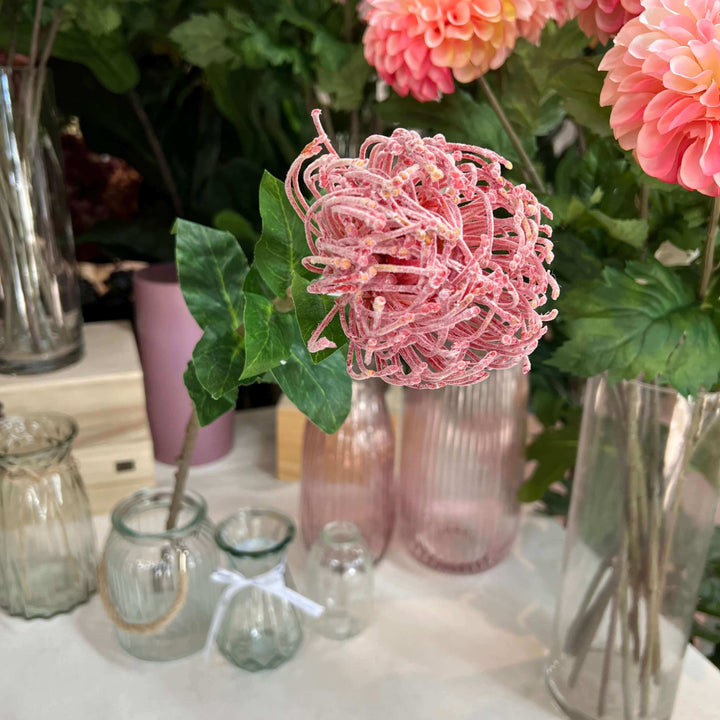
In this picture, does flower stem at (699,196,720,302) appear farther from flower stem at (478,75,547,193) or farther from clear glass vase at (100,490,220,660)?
clear glass vase at (100,490,220,660)

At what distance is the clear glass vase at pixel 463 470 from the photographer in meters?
0.55

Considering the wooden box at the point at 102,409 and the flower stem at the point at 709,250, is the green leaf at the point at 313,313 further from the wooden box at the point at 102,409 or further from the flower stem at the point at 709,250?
the wooden box at the point at 102,409

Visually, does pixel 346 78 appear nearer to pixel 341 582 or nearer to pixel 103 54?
pixel 103 54

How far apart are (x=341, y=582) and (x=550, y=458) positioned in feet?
0.65

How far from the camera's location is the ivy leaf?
362 millimetres

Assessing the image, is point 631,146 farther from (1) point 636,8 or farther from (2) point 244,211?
(2) point 244,211

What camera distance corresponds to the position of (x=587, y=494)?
0.46 meters

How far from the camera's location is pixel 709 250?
1.19 ft

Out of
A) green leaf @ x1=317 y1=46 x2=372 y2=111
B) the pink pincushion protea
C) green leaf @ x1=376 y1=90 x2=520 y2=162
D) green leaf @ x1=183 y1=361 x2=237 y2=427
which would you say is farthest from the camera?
green leaf @ x1=317 y1=46 x2=372 y2=111

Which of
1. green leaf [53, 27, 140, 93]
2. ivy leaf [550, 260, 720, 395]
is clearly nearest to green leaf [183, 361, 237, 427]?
ivy leaf [550, 260, 720, 395]

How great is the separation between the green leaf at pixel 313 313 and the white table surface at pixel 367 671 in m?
0.31

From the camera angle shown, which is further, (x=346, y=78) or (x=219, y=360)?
(x=346, y=78)

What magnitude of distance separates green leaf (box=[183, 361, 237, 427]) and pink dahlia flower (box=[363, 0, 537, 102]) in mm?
182

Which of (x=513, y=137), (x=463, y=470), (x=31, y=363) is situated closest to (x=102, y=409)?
(x=31, y=363)
